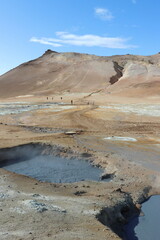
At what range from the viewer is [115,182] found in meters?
10.4

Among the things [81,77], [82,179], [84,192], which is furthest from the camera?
[81,77]

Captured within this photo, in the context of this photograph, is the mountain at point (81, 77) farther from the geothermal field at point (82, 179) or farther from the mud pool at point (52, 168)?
the mud pool at point (52, 168)

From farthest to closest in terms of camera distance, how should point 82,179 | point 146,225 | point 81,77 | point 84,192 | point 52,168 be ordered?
point 81,77, point 52,168, point 82,179, point 84,192, point 146,225

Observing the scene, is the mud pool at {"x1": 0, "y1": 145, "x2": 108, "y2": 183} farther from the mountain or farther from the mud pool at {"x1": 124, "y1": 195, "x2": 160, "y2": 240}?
the mountain

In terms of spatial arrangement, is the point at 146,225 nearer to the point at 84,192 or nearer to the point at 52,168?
the point at 84,192

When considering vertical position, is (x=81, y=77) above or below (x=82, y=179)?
above

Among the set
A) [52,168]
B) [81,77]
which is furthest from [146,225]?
[81,77]

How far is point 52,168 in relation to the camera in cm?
1209

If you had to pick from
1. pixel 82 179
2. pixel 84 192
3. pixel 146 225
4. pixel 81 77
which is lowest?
pixel 146 225

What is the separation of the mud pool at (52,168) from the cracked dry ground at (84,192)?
23.2 inches

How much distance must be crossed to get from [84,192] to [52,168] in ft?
10.4

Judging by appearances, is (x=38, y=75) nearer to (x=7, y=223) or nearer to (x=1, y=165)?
(x=1, y=165)

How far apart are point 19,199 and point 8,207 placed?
650 mm

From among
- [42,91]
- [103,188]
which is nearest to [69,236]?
[103,188]
